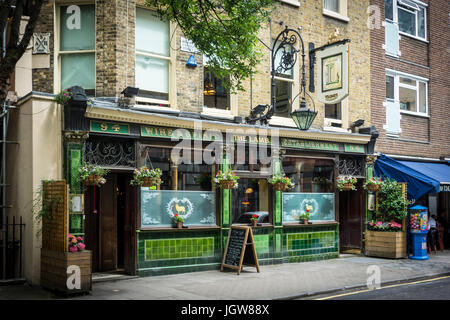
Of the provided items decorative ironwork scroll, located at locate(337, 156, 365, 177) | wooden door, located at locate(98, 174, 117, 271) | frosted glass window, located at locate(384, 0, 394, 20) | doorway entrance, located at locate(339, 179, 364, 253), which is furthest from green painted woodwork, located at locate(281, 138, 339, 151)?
frosted glass window, located at locate(384, 0, 394, 20)

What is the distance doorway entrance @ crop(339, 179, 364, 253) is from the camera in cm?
1585

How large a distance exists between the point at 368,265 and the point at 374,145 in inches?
174

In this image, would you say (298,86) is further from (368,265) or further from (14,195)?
(14,195)

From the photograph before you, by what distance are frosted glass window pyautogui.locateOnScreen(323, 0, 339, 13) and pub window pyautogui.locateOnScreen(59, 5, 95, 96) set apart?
8.03 meters

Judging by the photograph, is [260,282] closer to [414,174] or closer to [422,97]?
[414,174]

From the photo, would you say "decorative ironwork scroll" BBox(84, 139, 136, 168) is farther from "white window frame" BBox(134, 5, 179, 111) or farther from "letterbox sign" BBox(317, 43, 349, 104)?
"letterbox sign" BBox(317, 43, 349, 104)

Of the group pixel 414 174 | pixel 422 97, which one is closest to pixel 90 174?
pixel 414 174

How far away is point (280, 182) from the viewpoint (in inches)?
527

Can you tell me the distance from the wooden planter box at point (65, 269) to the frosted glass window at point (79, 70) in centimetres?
406

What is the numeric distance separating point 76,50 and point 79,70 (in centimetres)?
48

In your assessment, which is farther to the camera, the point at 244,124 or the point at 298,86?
the point at 298,86

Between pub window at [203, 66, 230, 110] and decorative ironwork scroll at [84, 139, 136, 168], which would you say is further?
pub window at [203, 66, 230, 110]

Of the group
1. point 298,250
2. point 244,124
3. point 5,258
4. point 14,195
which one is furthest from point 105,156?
point 298,250

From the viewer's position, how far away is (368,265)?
13.3 m
